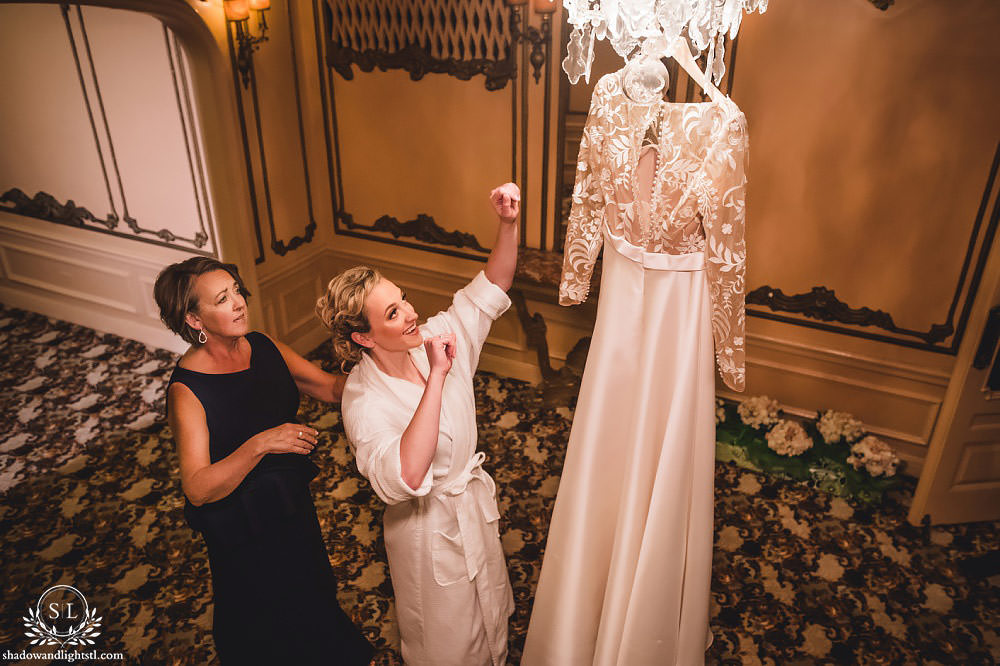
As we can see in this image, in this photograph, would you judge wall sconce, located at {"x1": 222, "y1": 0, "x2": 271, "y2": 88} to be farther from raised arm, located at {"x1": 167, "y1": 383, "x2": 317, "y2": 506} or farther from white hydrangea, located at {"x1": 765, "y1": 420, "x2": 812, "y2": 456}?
white hydrangea, located at {"x1": 765, "y1": 420, "x2": 812, "y2": 456}

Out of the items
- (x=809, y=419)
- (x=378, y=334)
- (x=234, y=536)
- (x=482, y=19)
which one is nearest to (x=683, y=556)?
(x=378, y=334)

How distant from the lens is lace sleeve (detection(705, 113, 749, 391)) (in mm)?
1737

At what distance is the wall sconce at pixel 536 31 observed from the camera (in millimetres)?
3535

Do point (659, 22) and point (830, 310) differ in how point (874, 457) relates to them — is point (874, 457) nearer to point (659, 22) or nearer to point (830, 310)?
point (830, 310)

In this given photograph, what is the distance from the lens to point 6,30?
4.35m

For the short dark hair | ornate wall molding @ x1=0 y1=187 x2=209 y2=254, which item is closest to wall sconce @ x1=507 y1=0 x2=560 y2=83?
ornate wall molding @ x1=0 y1=187 x2=209 y2=254

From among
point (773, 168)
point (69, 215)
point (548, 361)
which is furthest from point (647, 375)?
point (69, 215)

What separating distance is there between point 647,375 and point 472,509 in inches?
27.3

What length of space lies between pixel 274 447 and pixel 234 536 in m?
0.39

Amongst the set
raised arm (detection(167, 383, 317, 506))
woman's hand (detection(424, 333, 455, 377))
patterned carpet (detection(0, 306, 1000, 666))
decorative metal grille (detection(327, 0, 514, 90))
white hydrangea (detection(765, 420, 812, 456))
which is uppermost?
decorative metal grille (detection(327, 0, 514, 90))

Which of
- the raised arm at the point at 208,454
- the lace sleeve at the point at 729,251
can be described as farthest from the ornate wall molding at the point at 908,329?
the raised arm at the point at 208,454

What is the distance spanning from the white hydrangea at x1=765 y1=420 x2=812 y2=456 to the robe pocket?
82.4 inches

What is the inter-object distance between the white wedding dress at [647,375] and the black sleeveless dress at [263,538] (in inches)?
31.2

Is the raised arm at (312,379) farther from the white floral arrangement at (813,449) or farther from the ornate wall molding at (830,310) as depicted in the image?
the ornate wall molding at (830,310)
